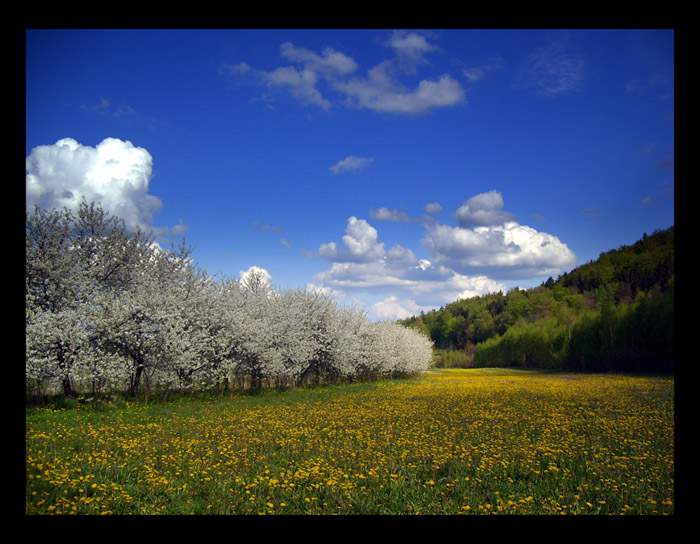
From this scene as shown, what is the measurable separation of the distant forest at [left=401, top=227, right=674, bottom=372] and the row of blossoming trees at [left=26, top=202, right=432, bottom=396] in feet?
84.5

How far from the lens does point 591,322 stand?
63.9 metres

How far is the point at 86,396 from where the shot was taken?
19594mm

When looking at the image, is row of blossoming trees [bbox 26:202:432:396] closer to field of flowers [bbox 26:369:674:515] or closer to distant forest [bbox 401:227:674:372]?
field of flowers [bbox 26:369:674:515]

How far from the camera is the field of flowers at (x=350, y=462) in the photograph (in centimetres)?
683

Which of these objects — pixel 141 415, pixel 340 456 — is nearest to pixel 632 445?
pixel 340 456

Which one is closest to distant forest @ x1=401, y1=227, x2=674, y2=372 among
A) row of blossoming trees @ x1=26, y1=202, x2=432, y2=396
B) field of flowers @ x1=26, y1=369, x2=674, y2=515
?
field of flowers @ x1=26, y1=369, x2=674, y2=515

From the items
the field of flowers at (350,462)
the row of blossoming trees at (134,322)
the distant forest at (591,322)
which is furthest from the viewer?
the distant forest at (591,322)

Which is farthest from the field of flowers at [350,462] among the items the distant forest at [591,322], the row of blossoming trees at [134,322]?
the distant forest at [591,322]

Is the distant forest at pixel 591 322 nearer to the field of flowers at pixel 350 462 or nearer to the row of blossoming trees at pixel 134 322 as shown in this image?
the field of flowers at pixel 350 462

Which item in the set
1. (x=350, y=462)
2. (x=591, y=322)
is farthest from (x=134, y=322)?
(x=591, y=322)

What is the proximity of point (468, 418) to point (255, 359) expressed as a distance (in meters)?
17.2

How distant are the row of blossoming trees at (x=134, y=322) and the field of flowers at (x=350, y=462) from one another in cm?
329

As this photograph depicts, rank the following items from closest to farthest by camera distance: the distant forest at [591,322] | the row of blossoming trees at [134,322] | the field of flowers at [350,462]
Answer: the field of flowers at [350,462], the row of blossoming trees at [134,322], the distant forest at [591,322]
